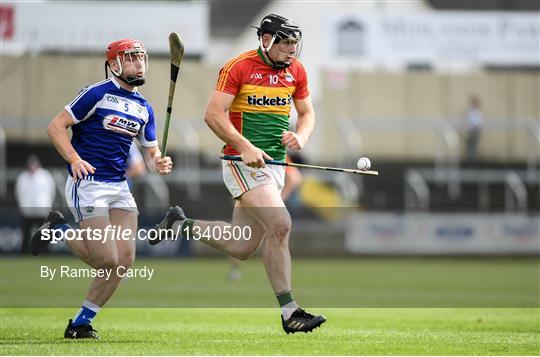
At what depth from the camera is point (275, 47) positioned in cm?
1030

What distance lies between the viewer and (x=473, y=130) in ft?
105

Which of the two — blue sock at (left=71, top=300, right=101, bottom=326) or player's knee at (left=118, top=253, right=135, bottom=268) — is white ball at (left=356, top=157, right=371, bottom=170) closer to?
player's knee at (left=118, top=253, right=135, bottom=268)

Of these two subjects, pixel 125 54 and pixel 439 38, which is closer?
pixel 125 54

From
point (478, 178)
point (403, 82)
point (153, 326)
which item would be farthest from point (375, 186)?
point (153, 326)

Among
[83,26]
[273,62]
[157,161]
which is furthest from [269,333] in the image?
[83,26]

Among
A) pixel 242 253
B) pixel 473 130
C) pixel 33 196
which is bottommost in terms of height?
pixel 33 196

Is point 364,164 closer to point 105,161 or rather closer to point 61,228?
point 105,161

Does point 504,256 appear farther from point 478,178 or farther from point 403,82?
point 403,82

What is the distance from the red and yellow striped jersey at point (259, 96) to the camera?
1030 centimetres

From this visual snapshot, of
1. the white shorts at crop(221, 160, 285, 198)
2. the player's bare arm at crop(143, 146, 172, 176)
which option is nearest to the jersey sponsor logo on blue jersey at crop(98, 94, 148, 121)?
the player's bare arm at crop(143, 146, 172, 176)

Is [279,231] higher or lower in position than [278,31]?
lower

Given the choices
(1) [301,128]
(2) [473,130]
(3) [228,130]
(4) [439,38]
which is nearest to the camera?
(3) [228,130]

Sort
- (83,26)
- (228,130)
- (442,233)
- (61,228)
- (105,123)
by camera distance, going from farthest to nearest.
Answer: (83,26) → (442,233) → (61,228) → (105,123) → (228,130)
